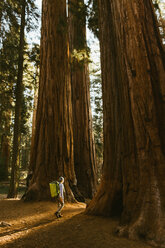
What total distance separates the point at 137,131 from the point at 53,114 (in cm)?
332

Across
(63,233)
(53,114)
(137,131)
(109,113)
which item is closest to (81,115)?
(53,114)

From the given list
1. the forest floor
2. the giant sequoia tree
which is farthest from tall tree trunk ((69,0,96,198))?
the giant sequoia tree

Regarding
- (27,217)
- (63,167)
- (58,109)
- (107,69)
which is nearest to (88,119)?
(58,109)

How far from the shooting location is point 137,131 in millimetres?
2955

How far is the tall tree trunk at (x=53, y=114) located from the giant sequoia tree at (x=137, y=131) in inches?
78.4

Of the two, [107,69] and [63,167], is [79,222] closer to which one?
[63,167]

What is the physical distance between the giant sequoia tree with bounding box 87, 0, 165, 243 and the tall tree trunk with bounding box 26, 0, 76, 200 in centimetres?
199

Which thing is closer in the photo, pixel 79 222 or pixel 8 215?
pixel 79 222

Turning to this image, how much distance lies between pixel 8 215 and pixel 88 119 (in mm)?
4413

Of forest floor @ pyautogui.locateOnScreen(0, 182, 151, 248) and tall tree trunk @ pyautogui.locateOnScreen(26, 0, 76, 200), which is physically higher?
tall tree trunk @ pyautogui.locateOnScreen(26, 0, 76, 200)

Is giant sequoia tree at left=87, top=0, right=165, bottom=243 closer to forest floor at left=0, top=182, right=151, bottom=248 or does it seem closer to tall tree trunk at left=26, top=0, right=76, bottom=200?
forest floor at left=0, top=182, right=151, bottom=248

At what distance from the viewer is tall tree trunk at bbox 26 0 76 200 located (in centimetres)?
534

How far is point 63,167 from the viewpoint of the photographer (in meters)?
5.45

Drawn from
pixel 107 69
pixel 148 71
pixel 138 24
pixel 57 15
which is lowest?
pixel 148 71
